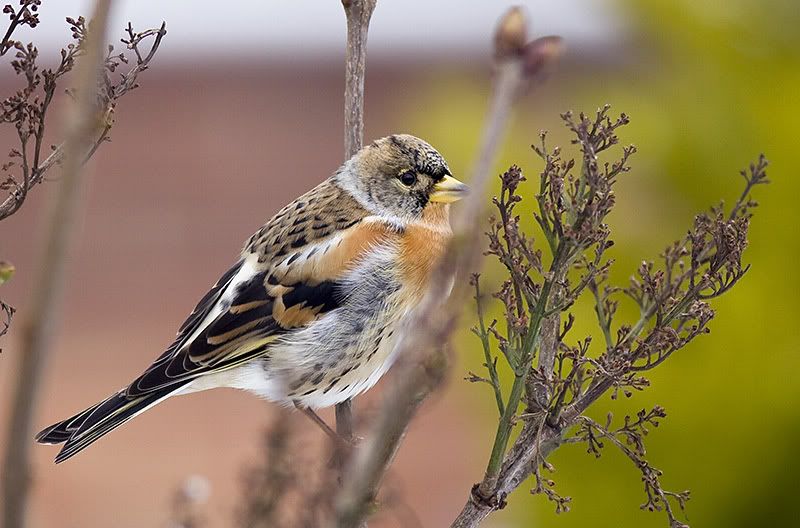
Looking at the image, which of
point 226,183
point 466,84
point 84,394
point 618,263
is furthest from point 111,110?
point 226,183

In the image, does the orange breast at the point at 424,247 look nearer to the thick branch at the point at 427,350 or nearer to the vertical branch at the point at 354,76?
the vertical branch at the point at 354,76

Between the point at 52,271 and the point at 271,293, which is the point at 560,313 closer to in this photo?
the point at 52,271

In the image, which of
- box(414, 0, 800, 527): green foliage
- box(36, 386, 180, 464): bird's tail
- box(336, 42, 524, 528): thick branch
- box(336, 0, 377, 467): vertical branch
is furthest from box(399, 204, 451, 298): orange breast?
box(336, 42, 524, 528): thick branch

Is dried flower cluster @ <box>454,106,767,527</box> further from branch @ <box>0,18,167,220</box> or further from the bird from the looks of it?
the bird

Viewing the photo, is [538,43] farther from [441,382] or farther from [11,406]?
[11,406]

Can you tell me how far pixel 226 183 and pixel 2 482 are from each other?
628 centimetres

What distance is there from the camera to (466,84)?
12.1ft

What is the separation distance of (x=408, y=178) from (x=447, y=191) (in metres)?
0.07

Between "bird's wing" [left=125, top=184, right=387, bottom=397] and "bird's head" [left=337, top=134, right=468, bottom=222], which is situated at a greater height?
"bird's head" [left=337, top=134, right=468, bottom=222]

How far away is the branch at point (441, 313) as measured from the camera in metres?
0.44

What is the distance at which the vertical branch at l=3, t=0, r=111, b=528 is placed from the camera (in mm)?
406

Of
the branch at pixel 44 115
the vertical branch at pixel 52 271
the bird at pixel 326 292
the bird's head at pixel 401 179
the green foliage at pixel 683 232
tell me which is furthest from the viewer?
Answer: the green foliage at pixel 683 232

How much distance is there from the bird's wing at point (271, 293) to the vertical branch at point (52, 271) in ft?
3.74

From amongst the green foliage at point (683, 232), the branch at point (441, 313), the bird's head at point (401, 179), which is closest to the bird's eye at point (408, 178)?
the bird's head at point (401, 179)
